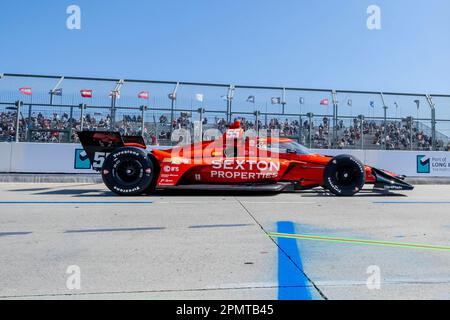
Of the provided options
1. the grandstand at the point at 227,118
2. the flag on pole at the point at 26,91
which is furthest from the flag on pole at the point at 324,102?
the flag on pole at the point at 26,91

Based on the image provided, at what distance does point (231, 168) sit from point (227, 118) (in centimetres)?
587

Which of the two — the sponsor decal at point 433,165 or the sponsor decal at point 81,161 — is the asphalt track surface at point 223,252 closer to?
the sponsor decal at point 81,161

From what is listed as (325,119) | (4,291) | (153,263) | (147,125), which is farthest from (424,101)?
(4,291)

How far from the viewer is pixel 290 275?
105 inches

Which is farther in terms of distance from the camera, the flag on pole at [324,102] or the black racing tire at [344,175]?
the flag on pole at [324,102]

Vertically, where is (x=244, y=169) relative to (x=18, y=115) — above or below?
below

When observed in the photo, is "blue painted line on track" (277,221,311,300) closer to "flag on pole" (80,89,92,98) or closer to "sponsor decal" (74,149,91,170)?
"sponsor decal" (74,149,91,170)

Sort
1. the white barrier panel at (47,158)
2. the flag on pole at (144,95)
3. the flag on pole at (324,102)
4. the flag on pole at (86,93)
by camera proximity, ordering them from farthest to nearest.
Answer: the flag on pole at (324,102)
the flag on pole at (144,95)
the flag on pole at (86,93)
the white barrier panel at (47,158)

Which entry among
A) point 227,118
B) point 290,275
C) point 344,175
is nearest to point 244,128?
point 227,118

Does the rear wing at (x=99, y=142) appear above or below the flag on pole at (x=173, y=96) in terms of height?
below

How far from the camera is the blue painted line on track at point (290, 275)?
2.31 m

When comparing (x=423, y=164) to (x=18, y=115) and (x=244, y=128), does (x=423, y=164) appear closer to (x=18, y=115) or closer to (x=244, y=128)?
(x=244, y=128)

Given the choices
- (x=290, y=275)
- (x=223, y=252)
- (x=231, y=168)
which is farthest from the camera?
(x=231, y=168)

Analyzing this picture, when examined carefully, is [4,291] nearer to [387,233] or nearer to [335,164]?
[387,233]
